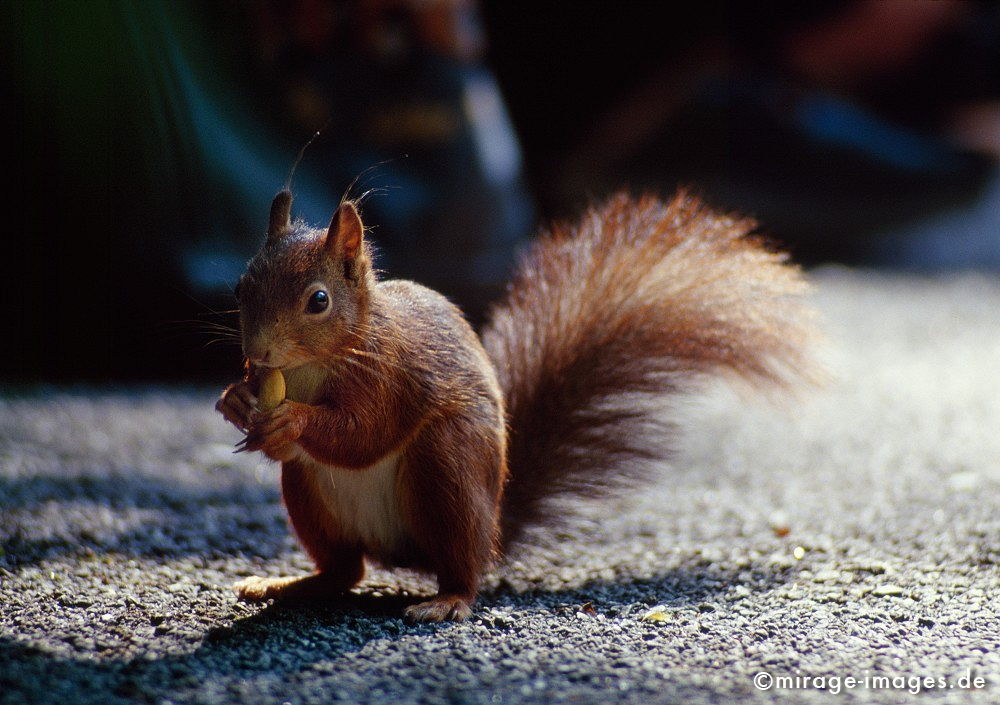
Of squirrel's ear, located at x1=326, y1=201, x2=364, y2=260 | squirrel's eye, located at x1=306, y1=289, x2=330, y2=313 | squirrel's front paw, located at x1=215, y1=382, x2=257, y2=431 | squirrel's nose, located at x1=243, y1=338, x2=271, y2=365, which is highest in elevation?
squirrel's ear, located at x1=326, y1=201, x2=364, y2=260

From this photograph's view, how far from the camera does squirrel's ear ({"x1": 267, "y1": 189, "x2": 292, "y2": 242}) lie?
218 centimetres

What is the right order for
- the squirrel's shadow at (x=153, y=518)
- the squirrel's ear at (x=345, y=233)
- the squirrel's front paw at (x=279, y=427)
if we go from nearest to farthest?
the squirrel's front paw at (x=279, y=427) < the squirrel's ear at (x=345, y=233) < the squirrel's shadow at (x=153, y=518)

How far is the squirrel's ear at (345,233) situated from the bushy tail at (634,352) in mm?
613

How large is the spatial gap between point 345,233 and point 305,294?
0.53 feet

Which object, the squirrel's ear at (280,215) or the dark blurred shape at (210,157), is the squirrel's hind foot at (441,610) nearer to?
the squirrel's ear at (280,215)

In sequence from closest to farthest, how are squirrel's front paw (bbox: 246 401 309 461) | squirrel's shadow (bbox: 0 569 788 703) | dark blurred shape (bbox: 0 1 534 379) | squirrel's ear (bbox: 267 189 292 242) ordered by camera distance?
squirrel's shadow (bbox: 0 569 788 703) < squirrel's front paw (bbox: 246 401 309 461) < squirrel's ear (bbox: 267 189 292 242) < dark blurred shape (bbox: 0 1 534 379)

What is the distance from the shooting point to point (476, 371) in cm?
224

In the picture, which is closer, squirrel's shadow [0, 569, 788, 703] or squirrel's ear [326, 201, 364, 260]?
squirrel's shadow [0, 569, 788, 703]

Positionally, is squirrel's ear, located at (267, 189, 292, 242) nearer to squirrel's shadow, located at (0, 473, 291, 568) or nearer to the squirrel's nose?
the squirrel's nose

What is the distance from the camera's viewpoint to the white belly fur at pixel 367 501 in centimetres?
214

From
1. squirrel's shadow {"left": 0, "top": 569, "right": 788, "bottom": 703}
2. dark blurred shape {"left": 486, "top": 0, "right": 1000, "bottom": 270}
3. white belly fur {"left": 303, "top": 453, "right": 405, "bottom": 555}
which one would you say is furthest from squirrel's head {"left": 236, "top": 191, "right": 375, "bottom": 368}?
dark blurred shape {"left": 486, "top": 0, "right": 1000, "bottom": 270}

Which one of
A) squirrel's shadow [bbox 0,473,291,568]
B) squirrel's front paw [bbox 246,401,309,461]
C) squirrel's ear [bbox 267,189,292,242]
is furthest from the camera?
squirrel's shadow [bbox 0,473,291,568]

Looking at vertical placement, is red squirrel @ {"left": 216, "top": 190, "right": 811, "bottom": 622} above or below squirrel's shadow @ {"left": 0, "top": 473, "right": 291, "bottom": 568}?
above

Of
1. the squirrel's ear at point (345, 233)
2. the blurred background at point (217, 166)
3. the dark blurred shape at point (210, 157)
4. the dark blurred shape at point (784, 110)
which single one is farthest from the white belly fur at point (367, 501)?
the dark blurred shape at point (784, 110)
